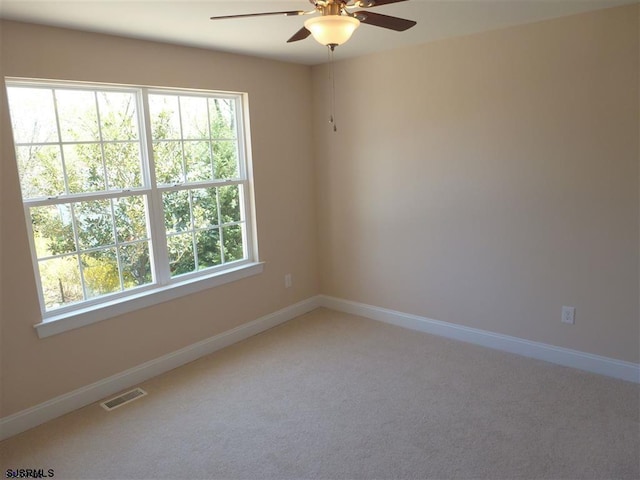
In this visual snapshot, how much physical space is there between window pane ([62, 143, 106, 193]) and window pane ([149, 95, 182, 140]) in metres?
0.44

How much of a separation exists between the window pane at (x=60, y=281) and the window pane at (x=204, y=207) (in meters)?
0.92

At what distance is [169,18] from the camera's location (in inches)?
98.0

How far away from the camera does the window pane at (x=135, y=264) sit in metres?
3.07

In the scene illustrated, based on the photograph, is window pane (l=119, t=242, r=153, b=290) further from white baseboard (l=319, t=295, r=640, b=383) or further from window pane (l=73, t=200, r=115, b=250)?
white baseboard (l=319, t=295, r=640, b=383)

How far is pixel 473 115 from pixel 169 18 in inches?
83.8

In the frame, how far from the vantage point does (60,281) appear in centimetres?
278

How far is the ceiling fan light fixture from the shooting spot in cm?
165

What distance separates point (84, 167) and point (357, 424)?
2287mm

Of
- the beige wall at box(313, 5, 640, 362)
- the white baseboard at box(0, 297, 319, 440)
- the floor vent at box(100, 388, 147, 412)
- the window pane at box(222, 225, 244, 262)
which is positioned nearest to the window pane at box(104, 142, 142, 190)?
the window pane at box(222, 225, 244, 262)

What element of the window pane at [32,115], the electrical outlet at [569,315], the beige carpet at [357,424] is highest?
the window pane at [32,115]

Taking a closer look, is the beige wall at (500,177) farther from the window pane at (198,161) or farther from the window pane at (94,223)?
the window pane at (94,223)

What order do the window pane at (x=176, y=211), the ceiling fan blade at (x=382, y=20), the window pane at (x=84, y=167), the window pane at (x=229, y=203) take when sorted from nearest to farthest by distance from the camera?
the ceiling fan blade at (x=382, y=20)
the window pane at (x=84, y=167)
the window pane at (x=176, y=211)
the window pane at (x=229, y=203)

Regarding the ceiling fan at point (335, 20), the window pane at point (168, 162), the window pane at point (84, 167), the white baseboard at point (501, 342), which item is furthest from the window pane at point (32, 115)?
the white baseboard at point (501, 342)

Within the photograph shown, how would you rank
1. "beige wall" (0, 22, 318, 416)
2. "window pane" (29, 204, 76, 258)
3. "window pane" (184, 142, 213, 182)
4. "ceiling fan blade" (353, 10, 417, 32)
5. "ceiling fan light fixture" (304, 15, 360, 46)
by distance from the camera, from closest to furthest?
"ceiling fan light fixture" (304, 15, 360, 46)
"ceiling fan blade" (353, 10, 417, 32)
"beige wall" (0, 22, 318, 416)
"window pane" (29, 204, 76, 258)
"window pane" (184, 142, 213, 182)
